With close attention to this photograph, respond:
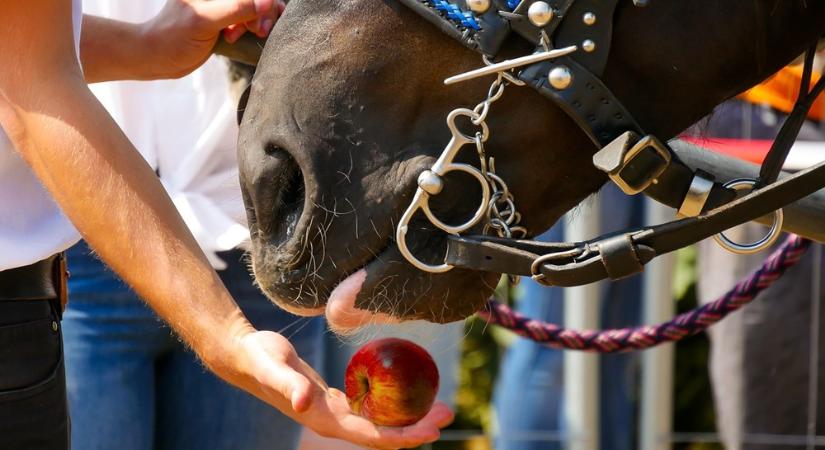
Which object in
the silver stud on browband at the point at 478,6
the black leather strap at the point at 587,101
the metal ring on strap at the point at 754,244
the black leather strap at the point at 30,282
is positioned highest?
the silver stud on browband at the point at 478,6

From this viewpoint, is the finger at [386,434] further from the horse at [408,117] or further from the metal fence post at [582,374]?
the metal fence post at [582,374]

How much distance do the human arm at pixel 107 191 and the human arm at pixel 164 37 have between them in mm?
471

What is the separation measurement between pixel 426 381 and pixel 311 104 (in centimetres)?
40

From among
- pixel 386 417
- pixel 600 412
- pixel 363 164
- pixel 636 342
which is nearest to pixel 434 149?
pixel 363 164

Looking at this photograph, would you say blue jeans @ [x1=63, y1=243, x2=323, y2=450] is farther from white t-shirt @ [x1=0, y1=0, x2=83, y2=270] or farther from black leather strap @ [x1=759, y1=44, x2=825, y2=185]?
black leather strap @ [x1=759, y1=44, x2=825, y2=185]

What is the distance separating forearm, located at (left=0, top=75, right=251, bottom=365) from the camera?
1.66 m

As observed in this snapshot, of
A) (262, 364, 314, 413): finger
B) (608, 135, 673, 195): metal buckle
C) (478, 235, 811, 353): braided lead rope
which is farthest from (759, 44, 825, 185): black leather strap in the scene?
(478, 235, 811, 353): braided lead rope

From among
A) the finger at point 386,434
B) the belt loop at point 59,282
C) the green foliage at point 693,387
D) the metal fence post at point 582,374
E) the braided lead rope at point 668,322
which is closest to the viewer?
the finger at point 386,434

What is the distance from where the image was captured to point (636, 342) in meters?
2.76

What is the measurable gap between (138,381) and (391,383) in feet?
2.76

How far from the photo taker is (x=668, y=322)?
9.04ft

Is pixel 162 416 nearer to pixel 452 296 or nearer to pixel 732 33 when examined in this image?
pixel 452 296

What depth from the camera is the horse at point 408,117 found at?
1742 mm

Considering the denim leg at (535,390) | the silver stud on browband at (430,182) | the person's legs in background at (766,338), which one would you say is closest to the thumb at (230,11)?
the silver stud on browband at (430,182)
